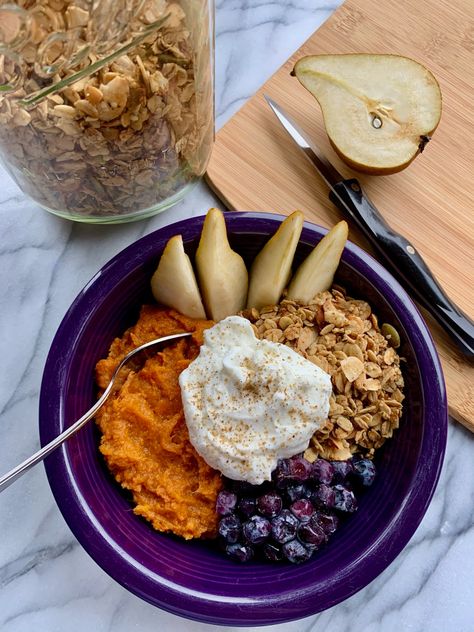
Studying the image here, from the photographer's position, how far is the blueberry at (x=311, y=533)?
107cm

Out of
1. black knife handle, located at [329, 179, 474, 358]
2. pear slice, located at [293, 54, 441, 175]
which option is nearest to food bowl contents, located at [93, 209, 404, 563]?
black knife handle, located at [329, 179, 474, 358]

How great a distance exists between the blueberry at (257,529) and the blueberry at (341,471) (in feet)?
0.39

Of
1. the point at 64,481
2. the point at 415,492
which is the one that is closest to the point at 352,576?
the point at 415,492

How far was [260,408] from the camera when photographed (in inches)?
42.7

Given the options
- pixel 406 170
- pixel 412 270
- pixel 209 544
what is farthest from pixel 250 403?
pixel 406 170

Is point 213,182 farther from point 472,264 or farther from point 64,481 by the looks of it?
point 64,481

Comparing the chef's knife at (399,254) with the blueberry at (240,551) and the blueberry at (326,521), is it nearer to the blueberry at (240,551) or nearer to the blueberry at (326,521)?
the blueberry at (326,521)

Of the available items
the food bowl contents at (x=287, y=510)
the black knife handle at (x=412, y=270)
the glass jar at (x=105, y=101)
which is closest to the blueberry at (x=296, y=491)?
the food bowl contents at (x=287, y=510)

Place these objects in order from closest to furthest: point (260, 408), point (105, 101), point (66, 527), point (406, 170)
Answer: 1. point (105, 101)
2. point (260, 408)
3. point (66, 527)
4. point (406, 170)

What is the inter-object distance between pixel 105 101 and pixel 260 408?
47 cm

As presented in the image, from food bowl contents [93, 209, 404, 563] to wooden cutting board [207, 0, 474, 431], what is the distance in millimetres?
221

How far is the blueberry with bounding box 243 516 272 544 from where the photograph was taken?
106 cm

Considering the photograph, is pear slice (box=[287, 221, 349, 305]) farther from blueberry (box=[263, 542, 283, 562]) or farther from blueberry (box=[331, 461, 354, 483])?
blueberry (box=[263, 542, 283, 562])

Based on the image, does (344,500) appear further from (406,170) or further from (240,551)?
(406,170)
